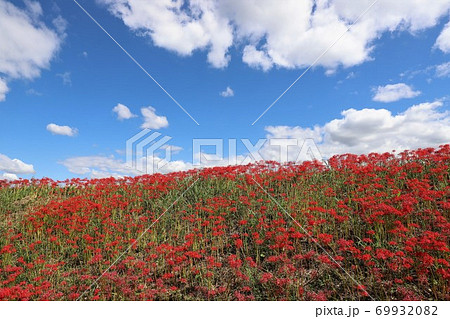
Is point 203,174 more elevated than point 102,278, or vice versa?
point 203,174

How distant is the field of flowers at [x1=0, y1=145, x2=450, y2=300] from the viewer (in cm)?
483

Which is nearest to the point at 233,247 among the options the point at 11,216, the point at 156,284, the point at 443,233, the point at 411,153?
the point at 156,284

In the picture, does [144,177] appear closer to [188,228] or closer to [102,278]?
[188,228]

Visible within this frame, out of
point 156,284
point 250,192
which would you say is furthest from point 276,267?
point 250,192

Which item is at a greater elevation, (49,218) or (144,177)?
(144,177)

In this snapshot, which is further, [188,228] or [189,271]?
[188,228]

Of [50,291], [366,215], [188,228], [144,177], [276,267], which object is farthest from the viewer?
[144,177]

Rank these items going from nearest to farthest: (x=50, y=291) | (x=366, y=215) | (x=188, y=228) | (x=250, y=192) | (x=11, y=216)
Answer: (x=50, y=291) < (x=366, y=215) < (x=188, y=228) < (x=250, y=192) < (x=11, y=216)

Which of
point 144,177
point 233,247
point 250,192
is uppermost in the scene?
point 144,177

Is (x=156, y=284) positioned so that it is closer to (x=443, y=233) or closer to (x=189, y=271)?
(x=189, y=271)

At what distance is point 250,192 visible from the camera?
8.27m

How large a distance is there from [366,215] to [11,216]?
10103mm

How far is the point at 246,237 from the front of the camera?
21.4ft

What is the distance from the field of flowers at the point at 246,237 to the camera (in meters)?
4.83
